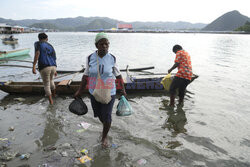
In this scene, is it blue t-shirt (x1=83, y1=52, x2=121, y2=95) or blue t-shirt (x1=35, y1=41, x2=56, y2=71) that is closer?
blue t-shirt (x1=83, y1=52, x2=121, y2=95)

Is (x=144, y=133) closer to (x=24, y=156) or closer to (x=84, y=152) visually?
(x=84, y=152)

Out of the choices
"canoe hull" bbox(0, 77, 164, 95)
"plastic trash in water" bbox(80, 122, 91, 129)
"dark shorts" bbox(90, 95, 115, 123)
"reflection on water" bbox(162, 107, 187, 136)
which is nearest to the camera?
"dark shorts" bbox(90, 95, 115, 123)

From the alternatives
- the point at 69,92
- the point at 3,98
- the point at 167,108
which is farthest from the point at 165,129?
the point at 3,98

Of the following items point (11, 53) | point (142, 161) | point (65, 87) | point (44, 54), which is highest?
point (44, 54)

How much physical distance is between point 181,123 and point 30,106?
5852 millimetres

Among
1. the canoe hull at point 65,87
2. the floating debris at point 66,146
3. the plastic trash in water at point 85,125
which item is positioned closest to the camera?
the floating debris at point 66,146

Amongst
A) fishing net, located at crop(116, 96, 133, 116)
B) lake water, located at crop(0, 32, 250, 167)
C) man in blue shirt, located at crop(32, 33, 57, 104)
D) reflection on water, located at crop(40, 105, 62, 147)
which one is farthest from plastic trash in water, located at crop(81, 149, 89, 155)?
man in blue shirt, located at crop(32, 33, 57, 104)

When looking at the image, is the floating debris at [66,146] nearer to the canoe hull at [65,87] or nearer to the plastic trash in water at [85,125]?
the plastic trash in water at [85,125]

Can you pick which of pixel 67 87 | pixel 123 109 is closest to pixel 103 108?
pixel 123 109

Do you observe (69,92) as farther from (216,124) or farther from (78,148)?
(216,124)

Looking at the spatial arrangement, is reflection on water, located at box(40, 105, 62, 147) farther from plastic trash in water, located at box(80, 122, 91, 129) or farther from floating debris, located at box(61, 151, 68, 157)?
plastic trash in water, located at box(80, 122, 91, 129)

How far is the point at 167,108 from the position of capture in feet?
22.6

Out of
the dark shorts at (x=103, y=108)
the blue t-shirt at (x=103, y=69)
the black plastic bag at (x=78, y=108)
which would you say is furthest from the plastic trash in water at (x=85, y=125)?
the blue t-shirt at (x=103, y=69)

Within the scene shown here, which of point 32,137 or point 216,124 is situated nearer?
point 32,137
